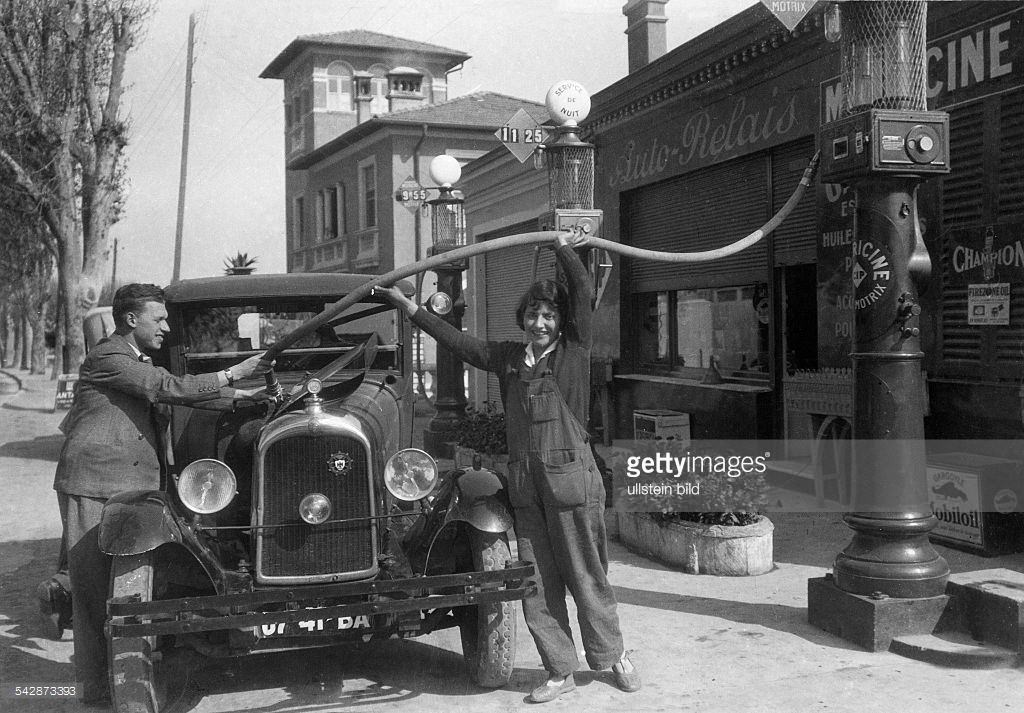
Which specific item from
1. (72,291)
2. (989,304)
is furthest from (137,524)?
(72,291)

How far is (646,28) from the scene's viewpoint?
13234 millimetres

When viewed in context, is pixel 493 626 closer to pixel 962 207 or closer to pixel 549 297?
pixel 549 297

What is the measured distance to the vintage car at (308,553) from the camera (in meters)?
3.92

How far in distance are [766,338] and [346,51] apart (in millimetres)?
6290

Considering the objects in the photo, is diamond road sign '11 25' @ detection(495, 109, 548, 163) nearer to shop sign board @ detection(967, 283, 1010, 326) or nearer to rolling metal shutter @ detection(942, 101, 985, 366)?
rolling metal shutter @ detection(942, 101, 985, 366)

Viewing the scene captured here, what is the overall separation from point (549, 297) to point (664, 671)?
183cm

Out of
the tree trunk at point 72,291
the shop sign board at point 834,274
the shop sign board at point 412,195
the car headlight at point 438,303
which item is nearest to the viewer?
the car headlight at point 438,303

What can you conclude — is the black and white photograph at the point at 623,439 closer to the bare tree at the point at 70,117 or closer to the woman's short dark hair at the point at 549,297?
Result: the woman's short dark hair at the point at 549,297

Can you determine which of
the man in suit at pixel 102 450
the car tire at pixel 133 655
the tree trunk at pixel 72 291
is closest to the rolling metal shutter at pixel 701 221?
the man in suit at pixel 102 450

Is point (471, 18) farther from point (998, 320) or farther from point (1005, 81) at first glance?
point (998, 320)

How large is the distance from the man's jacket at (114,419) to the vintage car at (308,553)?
24cm

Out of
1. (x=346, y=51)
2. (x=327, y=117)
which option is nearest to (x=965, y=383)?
(x=346, y=51)

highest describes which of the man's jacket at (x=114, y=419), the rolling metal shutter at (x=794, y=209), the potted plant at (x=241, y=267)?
the rolling metal shutter at (x=794, y=209)

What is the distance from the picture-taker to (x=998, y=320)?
6566mm
